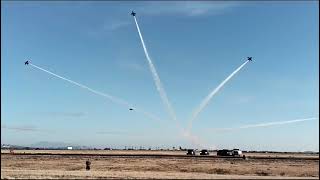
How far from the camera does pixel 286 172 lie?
58281 mm

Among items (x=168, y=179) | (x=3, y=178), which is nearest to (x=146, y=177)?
(x=168, y=179)

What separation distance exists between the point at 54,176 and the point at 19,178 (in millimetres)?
3742

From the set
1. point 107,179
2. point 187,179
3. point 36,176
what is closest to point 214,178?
point 187,179

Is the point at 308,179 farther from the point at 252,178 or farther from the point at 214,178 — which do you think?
the point at 214,178

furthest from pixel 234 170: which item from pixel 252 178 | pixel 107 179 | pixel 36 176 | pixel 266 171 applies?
pixel 36 176

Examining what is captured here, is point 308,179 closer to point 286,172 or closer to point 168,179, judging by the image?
point 286,172

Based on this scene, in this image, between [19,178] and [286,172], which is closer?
[19,178]

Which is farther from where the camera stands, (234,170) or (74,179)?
(234,170)

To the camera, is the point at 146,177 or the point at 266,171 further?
the point at 266,171

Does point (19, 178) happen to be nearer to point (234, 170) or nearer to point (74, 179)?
point (74, 179)

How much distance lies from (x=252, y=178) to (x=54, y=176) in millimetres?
21435

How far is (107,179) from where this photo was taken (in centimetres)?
4756

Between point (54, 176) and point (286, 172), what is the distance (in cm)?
2848

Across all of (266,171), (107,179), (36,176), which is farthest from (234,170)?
(36,176)
